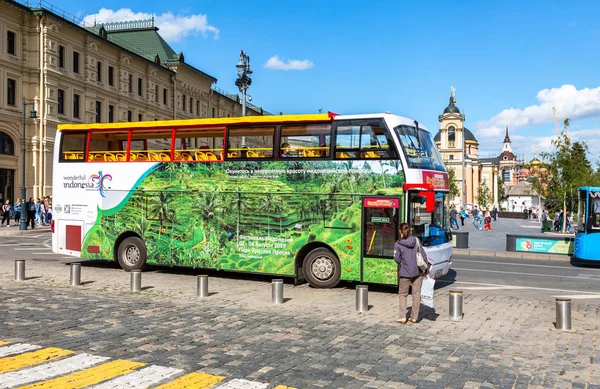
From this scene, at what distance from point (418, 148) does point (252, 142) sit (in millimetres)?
4051

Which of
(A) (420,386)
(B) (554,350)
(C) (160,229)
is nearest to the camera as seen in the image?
(A) (420,386)

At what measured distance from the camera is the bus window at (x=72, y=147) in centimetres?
1595

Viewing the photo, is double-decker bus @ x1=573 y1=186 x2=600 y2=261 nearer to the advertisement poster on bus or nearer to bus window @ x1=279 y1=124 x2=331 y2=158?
the advertisement poster on bus

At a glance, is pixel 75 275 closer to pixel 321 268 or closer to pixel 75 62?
pixel 321 268

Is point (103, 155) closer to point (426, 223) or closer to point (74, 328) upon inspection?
point (74, 328)

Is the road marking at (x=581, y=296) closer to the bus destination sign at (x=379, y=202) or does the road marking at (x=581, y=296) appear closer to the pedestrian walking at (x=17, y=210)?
the bus destination sign at (x=379, y=202)

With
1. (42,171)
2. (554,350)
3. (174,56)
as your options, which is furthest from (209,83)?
(554,350)

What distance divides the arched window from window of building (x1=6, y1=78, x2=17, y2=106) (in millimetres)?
2266

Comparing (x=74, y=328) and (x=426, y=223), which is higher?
(x=426, y=223)

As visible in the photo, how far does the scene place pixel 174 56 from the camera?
2461 inches

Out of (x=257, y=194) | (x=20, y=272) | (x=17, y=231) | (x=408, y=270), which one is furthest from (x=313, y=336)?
(x=17, y=231)

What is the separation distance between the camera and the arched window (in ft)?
129

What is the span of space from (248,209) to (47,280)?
16.6 ft

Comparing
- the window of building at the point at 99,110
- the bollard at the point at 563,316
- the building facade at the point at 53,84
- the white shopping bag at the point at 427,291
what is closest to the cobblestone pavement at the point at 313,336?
the bollard at the point at 563,316
